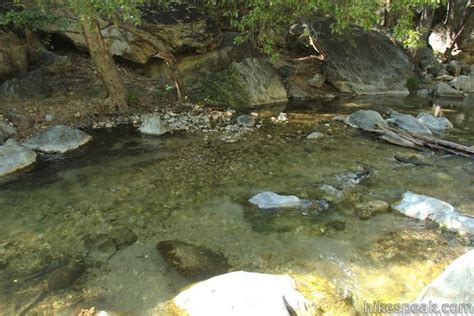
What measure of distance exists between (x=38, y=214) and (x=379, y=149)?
6144 mm

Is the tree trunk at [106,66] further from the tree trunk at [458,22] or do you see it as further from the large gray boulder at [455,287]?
the tree trunk at [458,22]

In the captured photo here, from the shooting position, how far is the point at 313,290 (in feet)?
12.8

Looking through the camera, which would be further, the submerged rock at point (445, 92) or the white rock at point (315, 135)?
the submerged rock at point (445, 92)

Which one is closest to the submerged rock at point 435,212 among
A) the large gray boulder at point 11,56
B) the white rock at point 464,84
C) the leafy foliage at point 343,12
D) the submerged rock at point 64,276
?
the leafy foliage at point 343,12

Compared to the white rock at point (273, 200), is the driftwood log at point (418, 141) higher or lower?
higher

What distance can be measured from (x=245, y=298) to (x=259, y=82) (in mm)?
9198

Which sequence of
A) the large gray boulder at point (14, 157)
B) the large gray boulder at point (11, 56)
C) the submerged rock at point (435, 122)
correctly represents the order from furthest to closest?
the submerged rock at point (435, 122), the large gray boulder at point (11, 56), the large gray boulder at point (14, 157)

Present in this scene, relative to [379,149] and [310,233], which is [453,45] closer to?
[379,149]

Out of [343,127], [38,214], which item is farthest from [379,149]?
[38,214]

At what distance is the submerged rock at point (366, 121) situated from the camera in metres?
9.20

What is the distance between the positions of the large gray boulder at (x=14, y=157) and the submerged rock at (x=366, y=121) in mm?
6943

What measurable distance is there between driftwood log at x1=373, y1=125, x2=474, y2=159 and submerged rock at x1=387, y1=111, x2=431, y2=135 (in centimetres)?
46

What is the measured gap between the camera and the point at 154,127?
8.86 metres

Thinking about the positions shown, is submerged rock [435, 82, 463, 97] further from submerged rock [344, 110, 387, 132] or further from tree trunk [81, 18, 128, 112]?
tree trunk [81, 18, 128, 112]
